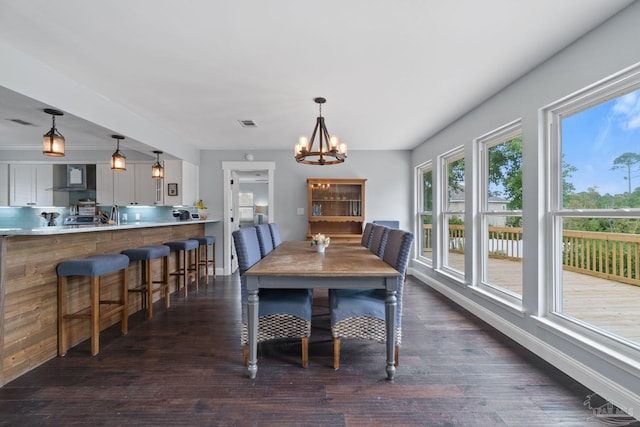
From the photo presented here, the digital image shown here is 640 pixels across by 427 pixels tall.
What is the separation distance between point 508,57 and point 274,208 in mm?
4117

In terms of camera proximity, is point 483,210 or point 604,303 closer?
point 604,303

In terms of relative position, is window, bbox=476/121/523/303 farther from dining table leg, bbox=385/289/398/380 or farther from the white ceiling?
dining table leg, bbox=385/289/398/380

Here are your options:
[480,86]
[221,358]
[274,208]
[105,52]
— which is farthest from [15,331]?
[480,86]

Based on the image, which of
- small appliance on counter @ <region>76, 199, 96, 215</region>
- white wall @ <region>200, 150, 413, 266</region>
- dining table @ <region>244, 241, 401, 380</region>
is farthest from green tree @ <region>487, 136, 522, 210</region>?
small appliance on counter @ <region>76, 199, 96, 215</region>

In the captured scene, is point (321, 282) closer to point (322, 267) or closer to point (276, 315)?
point (322, 267)

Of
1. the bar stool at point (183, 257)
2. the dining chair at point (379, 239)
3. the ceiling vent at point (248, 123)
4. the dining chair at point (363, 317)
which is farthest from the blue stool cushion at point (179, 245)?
the dining chair at point (363, 317)

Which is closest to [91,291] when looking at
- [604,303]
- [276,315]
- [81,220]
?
[276,315]

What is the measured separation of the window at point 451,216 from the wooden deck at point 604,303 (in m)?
1.77

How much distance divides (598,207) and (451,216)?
239cm

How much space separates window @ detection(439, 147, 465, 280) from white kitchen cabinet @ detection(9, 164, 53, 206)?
6777 millimetres

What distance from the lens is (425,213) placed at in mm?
5145

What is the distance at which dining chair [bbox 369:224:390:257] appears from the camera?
9.53 ft

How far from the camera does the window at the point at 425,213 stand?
5.09 meters

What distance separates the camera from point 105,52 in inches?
88.2
